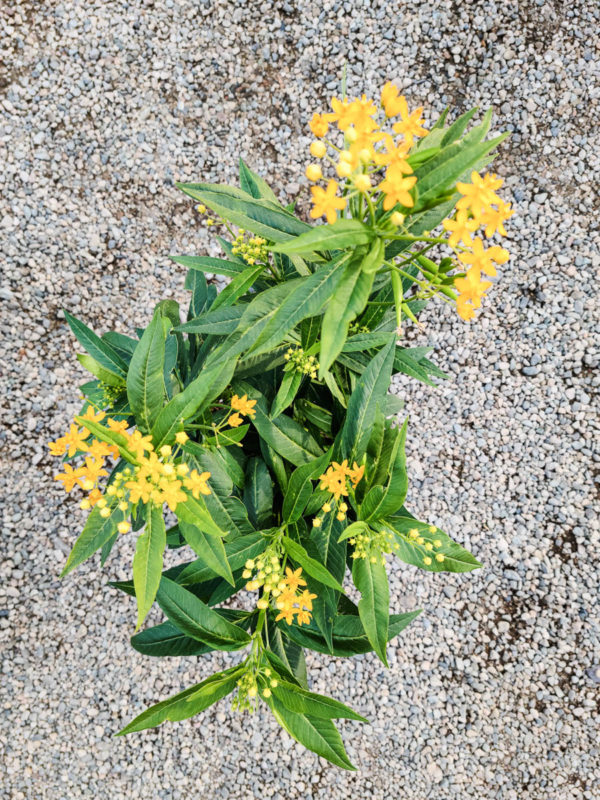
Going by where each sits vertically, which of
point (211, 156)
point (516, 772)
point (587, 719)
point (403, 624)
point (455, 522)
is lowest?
point (516, 772)

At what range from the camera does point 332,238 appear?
91cm

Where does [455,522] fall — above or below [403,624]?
below

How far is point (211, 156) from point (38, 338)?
1304mm

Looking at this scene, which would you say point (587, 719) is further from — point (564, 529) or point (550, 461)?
point (550, 461)

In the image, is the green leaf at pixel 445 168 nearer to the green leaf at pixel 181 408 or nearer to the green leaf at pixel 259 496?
the green leaf at pixel 181 408

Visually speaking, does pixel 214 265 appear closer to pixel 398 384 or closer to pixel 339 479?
pixel 339 479

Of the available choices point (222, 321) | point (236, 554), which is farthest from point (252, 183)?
point (236, 554)

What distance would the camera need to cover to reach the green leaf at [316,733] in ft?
4.42

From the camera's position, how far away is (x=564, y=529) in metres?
2.71

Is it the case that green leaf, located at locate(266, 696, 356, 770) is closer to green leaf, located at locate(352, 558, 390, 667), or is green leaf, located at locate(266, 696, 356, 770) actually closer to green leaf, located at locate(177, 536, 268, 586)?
green leaf, located at locate(352, 558, 390, 667)

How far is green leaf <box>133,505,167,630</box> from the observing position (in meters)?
1.08

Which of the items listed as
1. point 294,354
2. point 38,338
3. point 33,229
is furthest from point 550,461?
point 33,229

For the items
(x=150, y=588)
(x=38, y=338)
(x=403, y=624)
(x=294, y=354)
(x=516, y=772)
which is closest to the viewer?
(x=150, y=588)

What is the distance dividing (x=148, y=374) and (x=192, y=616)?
640 millimetres
